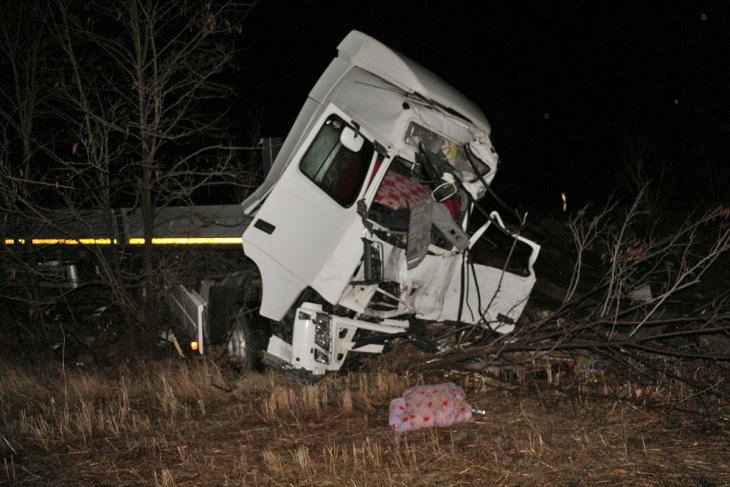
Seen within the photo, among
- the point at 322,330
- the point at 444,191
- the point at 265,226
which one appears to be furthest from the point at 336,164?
the point at 322,330

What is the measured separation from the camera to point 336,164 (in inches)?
272

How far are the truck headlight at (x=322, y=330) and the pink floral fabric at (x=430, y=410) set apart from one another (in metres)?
0.94

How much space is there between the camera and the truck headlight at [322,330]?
6770 millimetres

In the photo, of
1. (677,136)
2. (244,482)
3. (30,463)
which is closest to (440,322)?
(244,482)

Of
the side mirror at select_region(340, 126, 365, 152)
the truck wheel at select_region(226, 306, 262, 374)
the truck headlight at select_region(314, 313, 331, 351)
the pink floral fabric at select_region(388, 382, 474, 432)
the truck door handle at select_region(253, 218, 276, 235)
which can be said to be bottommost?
the truck wheel at select_region(226, 306, 262, 374)

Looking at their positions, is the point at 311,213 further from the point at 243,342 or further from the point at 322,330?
the point at 243,342

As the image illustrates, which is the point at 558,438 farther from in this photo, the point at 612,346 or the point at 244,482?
the point at 244,482

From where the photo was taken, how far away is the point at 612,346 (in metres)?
6.26

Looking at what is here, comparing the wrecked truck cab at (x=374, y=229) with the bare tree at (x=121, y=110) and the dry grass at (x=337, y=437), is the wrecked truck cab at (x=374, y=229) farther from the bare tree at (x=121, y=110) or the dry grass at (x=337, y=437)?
the bare tree at (x=121, y=110)

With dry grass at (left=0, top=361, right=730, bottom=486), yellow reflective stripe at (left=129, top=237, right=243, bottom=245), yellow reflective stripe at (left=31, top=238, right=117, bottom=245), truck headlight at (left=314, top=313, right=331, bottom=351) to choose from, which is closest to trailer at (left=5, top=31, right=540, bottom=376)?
truck headlight at (left=314, top=313, right=331, bottom=351)

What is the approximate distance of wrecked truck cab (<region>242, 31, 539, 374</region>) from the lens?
6.68m

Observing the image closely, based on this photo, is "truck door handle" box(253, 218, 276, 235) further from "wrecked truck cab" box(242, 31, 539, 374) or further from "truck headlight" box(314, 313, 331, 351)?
"truck headlight" box(314, 313, 331, 351)

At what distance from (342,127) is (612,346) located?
291 centimetres

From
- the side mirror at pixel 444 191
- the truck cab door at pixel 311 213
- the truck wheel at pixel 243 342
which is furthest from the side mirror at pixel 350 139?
the truck wheel at pixel 243 342
